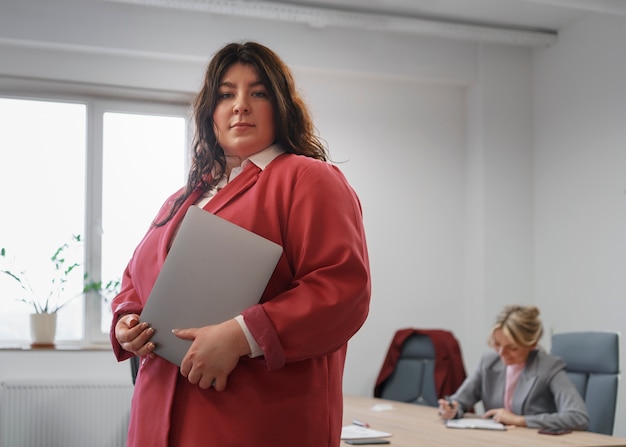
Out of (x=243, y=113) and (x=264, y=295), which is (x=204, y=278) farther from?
(x=243, y=113)

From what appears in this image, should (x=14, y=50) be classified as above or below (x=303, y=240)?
above

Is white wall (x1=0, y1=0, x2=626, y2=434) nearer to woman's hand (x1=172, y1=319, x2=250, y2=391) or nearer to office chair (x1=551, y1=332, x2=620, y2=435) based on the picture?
office chair (x1=551, y1=332, x2=620, y2=435)

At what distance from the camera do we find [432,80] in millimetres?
5836

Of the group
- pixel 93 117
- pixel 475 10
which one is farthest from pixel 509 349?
pixel 93 117

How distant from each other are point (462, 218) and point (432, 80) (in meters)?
1.02

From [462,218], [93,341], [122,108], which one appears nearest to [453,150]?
[462,218]

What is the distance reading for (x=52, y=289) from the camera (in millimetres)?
5129

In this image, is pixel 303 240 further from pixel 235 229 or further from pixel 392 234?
pixel 392 234

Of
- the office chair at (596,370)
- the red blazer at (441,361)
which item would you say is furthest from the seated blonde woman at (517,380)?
the red blazer at (441,361)

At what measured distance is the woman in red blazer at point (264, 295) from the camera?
1.32 meters

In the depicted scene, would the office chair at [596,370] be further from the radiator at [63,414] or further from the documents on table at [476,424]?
the radiator at [63,414]

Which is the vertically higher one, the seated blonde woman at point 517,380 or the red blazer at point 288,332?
the red blazer at point 288,332

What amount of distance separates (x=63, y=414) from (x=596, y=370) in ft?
9.80

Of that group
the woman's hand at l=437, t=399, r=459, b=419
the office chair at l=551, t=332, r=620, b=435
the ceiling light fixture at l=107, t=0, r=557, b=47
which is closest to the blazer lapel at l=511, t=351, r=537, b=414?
the office chair at l=551, t=332, r=620, b=435
